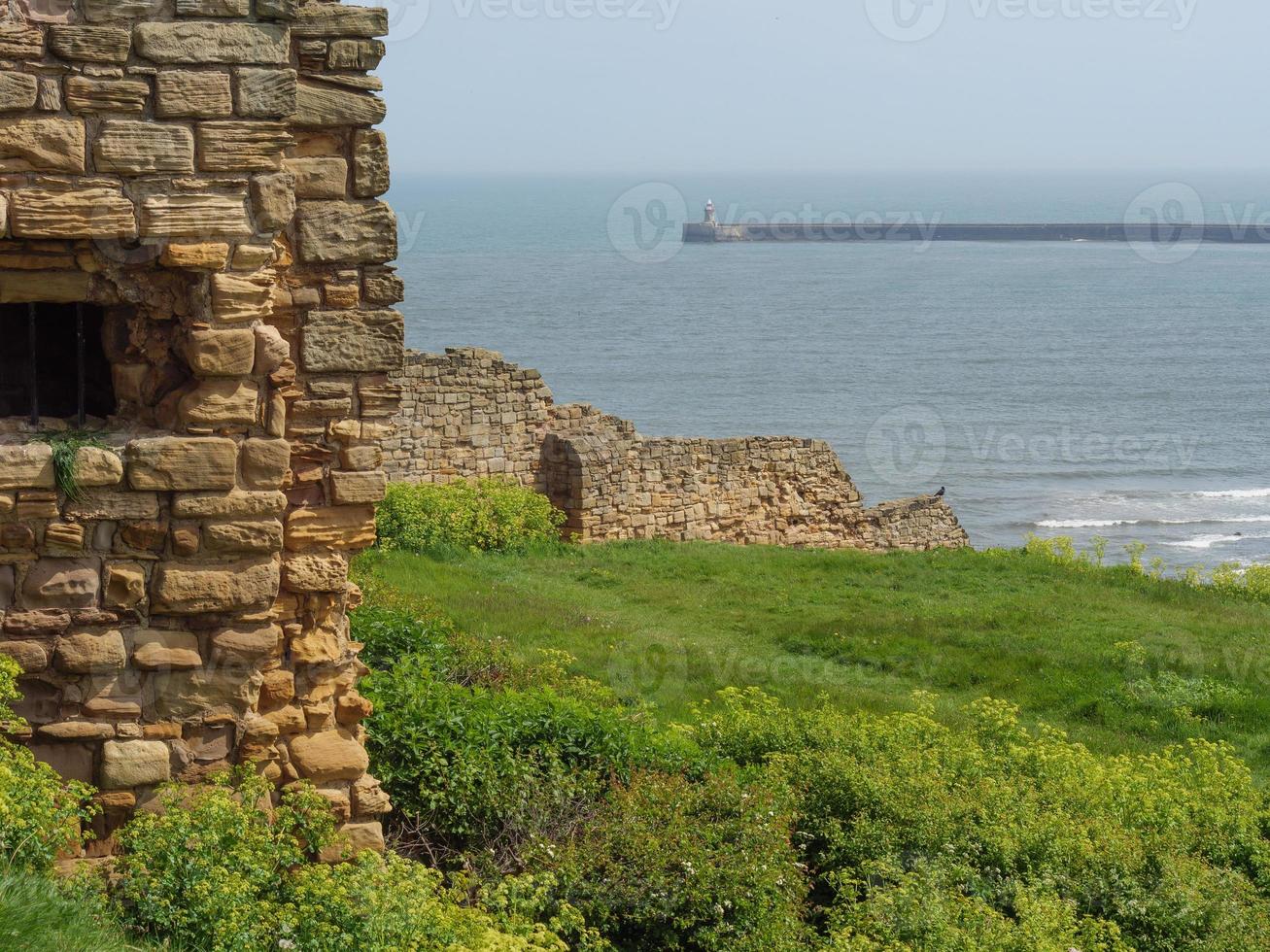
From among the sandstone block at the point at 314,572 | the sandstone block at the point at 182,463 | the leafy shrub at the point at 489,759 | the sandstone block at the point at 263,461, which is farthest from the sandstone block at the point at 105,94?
the leafy shrub at the point at 489,759

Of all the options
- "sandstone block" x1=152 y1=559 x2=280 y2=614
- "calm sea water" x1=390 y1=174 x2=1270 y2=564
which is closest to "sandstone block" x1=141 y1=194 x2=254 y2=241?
"sandstone block" x1=152 y1=559 x2=280 y2=614

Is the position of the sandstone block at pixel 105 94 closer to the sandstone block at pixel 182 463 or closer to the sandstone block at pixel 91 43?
the sandstone block at pixel 91 43

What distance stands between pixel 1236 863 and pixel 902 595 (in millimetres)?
8996

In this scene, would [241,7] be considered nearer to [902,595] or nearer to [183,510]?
[183,510]

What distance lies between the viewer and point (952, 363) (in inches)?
2992

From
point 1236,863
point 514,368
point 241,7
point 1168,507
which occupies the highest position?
point 241,7

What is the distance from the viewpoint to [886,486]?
44438mm

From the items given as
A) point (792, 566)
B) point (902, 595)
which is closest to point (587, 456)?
point (792, 566)

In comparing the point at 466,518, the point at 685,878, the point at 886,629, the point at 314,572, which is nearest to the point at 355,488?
the point at 314,572

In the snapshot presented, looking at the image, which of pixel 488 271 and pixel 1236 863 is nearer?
pixel 1236 863

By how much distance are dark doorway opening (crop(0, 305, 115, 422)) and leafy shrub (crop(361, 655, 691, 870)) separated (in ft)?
7.90

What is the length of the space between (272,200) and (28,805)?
107 inches

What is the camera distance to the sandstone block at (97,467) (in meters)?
6.31

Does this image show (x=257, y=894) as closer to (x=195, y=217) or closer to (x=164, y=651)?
(x=164, y=651)
